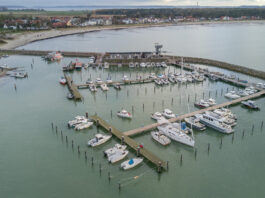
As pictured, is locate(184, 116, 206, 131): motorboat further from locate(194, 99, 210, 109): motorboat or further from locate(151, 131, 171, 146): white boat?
locate(194, 99, 210, 109): motorboat

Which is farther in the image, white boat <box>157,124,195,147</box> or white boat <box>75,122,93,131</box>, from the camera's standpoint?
white boat <box>75,122,93,131</box>

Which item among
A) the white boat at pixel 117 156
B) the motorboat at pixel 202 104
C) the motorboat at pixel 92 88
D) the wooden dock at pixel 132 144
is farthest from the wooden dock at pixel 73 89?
the motorboat at pixel 202 104

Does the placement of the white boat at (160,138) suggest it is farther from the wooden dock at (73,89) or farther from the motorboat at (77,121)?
the wooden dock at (73,89)

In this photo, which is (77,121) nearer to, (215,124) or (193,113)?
(193,113)

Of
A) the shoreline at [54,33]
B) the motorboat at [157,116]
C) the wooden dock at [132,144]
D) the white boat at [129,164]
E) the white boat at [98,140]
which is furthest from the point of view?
the shoreline at [54,33]

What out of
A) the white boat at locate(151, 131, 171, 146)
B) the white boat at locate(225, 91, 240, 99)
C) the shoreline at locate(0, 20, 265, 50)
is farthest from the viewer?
the shoreline at locate(0, 20, 265, 50)

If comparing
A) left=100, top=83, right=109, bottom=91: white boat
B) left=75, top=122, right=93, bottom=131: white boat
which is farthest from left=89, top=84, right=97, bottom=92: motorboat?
left=75, top=122, right=93, bottom=131: white boat

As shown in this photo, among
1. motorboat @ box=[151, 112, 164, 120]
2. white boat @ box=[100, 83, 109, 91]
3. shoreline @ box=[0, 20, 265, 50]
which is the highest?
shoreline @ box=[0, 20, 265, 50]
